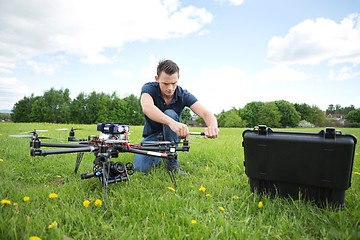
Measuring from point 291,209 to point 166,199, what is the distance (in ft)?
4.24

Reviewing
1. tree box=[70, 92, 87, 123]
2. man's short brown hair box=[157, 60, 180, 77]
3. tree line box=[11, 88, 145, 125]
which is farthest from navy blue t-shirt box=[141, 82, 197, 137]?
tree box=[70, 92, 87, 123]

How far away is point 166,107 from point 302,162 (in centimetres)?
241

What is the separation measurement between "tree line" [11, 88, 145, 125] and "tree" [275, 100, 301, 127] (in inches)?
1575

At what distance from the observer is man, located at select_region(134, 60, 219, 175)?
10.7 feet

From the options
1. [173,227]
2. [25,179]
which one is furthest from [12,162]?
[173,227]

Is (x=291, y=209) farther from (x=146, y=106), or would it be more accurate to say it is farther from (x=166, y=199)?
(x=146, y=106)

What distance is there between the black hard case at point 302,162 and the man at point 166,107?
758 millimetres

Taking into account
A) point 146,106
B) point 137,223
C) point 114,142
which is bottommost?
point 137,223

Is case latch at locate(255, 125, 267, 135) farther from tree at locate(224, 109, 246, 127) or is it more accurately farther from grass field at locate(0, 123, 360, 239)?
tree at locate(224, 109, 246, 127)

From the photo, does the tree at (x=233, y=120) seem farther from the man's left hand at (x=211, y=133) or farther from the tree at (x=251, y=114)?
the man's left hand at (x=211, y=133)

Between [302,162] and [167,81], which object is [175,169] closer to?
[167,81]

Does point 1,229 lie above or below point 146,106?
below

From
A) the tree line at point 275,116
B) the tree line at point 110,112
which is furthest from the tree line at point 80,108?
the tree line at point 275,116

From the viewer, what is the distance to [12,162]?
4.11m
